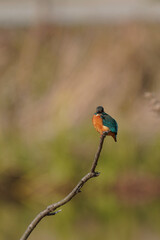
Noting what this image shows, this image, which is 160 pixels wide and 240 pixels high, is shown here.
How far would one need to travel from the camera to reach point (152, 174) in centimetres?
1341

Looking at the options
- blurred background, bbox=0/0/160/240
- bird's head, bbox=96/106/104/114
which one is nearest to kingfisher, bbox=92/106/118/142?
bird's head, bbox=96/106/104/114

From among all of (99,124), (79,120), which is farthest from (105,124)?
(79,120)

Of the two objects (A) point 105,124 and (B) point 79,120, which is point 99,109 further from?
(B) point 79,120

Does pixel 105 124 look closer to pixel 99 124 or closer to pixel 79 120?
pixel 99 124

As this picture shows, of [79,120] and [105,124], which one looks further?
[79,120]

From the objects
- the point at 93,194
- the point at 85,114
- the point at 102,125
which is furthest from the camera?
the point at 85,114

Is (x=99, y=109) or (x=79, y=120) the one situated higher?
(x=79, y=120)

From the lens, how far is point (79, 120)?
1541 cm

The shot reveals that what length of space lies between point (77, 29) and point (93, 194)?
930 cm

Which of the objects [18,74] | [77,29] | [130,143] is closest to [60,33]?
[77,29]

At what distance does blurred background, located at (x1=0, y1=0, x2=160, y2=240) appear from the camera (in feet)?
36.2

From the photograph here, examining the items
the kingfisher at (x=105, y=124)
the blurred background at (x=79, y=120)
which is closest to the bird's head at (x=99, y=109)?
the kingfisher at (x=105, y=124)

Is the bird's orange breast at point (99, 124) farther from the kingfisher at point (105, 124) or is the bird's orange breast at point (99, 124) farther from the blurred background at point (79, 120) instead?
the blurred background at point (79, 120)

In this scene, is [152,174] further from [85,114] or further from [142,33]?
[142,33]
